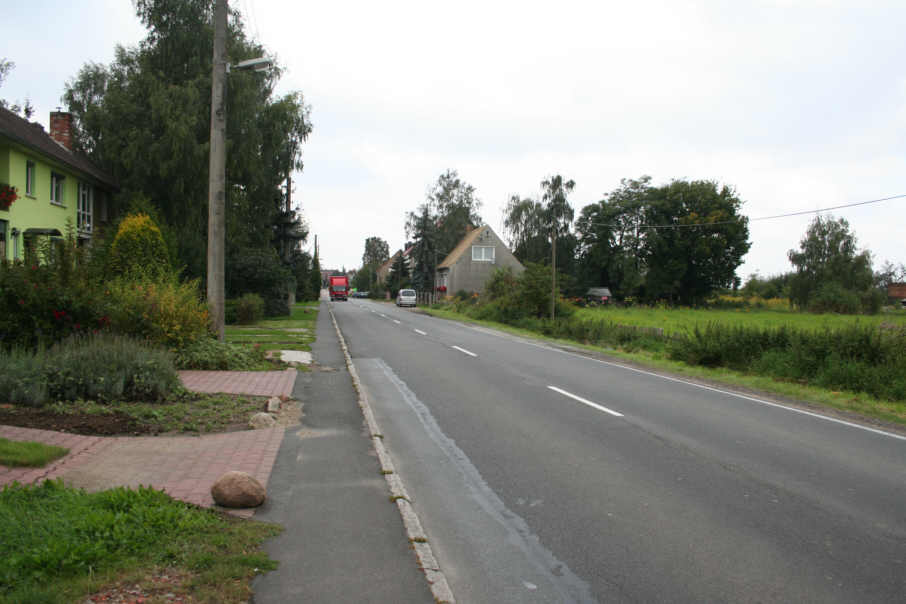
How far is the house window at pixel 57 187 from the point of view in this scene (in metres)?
25.7

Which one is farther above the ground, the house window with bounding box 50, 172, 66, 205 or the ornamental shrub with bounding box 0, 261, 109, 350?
the house window with bounding box 50, 172, 66, 205

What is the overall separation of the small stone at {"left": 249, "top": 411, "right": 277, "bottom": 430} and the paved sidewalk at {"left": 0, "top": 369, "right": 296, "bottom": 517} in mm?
175

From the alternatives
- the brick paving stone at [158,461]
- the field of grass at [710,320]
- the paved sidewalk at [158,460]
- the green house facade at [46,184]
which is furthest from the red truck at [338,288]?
the brick paving stone at [158,461]

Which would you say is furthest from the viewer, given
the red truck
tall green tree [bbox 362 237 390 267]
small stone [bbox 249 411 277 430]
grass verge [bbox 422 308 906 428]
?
tall green tree [bbox 362 237 390 267]

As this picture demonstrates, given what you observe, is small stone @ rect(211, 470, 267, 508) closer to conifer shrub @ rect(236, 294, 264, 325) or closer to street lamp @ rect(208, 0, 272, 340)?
street lamp @ rect(208, 0, 272, 340)

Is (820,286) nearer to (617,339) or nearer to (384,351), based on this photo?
(617,339)

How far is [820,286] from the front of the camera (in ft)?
215

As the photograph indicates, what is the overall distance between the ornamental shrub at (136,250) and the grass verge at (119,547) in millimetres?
13610

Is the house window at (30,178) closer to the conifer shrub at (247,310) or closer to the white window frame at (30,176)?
the white window frame at (30,176)

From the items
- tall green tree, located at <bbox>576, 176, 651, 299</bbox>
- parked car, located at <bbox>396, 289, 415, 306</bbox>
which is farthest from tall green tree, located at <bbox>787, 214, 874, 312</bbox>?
parked car, located at <bbox>396, 289, 415, 306</bbox>

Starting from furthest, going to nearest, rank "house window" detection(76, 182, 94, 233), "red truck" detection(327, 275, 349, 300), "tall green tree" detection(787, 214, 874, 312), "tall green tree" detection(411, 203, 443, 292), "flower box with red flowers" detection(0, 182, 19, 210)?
"red truck" detection(327, 275, 349, 300) → "tall green tree" detection(411, 203, 443, 292) → "tall green tree" detection(787, 214, 874, 312) → "house window" detection(76, 182, 94, 233) → "flower box with red flowers" detection(0, 182, 19, 210)

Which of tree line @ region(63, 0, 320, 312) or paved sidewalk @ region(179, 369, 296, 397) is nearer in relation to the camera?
paved sidewalk @ region(179, 369, 296, 397)

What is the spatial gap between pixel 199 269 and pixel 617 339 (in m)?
18.1

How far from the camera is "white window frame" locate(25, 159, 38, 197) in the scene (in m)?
23.5
